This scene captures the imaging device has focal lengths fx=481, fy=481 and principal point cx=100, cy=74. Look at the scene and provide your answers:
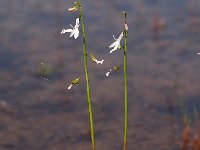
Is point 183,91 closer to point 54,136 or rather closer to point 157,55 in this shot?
point 157,55

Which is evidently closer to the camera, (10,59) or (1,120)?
(1,120)

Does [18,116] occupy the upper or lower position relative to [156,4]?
lower

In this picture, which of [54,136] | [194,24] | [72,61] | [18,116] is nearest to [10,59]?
[72,61]

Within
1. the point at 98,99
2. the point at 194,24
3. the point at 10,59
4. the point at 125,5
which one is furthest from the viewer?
the point at 125,5

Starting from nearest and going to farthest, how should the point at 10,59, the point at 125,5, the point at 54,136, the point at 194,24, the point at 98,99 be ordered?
the point at 54,136, the point at 98,99, the point at 10,59, the point at 194,24, the point at 125,5

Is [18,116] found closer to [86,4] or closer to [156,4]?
[86,4]

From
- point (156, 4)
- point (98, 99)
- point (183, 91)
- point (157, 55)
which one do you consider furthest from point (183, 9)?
point (98, 99)
